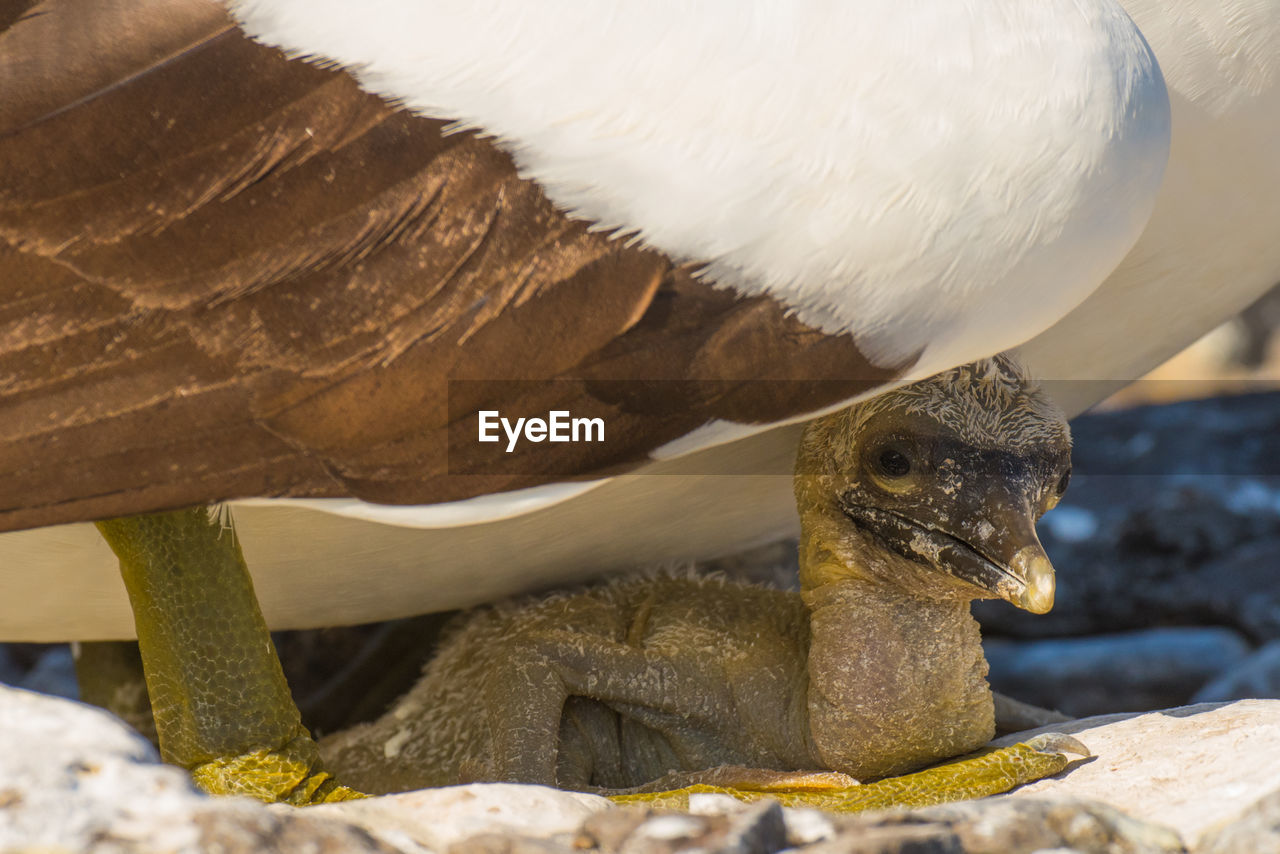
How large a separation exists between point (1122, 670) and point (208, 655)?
5.70 feet

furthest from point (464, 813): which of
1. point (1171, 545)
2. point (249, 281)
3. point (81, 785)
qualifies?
point (1171, 545)

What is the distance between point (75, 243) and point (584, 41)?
18.0 inches

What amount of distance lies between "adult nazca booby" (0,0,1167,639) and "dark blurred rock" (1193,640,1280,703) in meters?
1.26

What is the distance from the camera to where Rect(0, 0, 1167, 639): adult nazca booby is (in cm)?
121

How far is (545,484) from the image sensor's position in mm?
1307

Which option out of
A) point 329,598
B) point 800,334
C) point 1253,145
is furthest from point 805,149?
point 329,598

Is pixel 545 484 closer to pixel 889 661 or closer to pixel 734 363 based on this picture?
pixel 734 363

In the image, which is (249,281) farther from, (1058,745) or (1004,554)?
(1058,745)

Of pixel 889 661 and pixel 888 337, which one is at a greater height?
pixel 888 337

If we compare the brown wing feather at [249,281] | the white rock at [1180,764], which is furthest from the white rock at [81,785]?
the white rock at [1180,764]

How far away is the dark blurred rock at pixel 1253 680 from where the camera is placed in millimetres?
2227

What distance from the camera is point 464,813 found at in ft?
3.61

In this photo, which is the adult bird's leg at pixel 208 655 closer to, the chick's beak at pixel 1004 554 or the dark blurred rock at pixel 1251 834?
the chick's beak at pixel 1004 554

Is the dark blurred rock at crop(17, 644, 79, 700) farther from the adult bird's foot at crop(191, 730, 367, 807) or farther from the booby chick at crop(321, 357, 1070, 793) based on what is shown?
the adult bird's foot at crop(191, 730, 367, 807)
